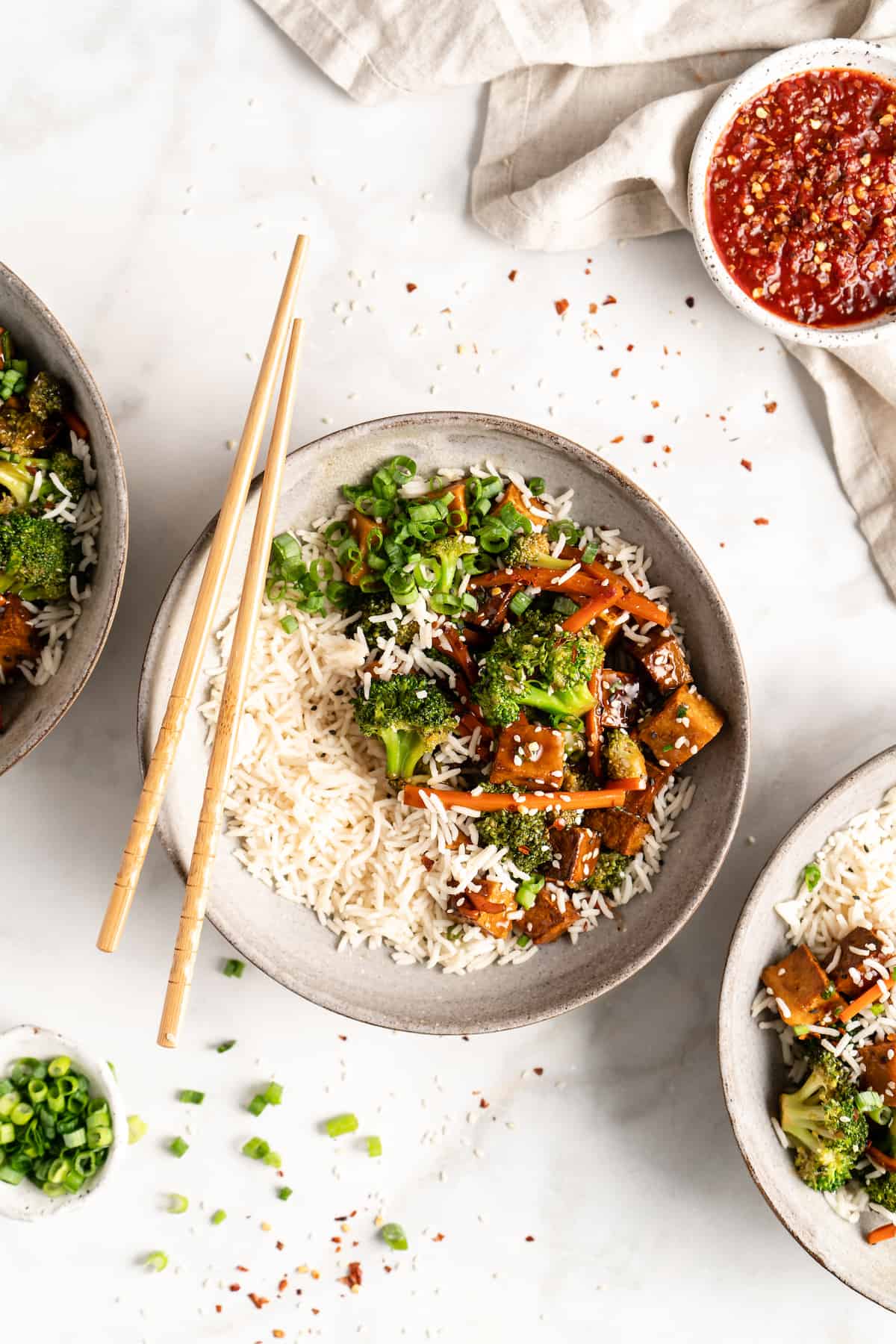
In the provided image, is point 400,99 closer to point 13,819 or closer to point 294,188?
point 294,188

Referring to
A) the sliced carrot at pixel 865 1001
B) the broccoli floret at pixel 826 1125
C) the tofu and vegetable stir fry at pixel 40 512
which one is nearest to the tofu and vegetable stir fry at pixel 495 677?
the tofu and vegetable stir fry at pixel 40 512

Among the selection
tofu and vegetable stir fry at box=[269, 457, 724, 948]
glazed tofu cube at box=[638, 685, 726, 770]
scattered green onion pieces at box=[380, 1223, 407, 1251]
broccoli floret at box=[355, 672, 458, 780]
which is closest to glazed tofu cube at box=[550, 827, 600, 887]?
tofu and vegetable stir fry at box=[269, 457, 724, 948]

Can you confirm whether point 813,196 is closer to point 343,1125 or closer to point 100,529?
point 100,529

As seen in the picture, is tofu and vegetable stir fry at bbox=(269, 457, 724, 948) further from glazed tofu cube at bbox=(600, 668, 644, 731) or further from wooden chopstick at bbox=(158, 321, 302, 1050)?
wooden chopstick at bbox=(158, 321, 302, 1050)

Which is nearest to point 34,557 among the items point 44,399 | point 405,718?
point 44,399

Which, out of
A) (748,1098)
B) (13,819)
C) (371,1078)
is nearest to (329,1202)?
(371,1078)
